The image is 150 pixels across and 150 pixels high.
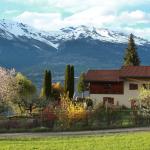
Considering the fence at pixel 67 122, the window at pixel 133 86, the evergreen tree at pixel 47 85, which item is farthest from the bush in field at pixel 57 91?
the fence at pixel 67 122

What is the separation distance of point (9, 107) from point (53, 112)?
20.6 m

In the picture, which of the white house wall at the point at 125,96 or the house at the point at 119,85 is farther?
the house at the point at 119,85

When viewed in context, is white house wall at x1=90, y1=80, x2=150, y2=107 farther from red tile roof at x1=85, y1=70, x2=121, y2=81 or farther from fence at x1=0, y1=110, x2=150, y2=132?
fence at x1=0, y1=110, x2=150, y2=132

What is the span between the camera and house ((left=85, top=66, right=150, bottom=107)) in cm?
8406

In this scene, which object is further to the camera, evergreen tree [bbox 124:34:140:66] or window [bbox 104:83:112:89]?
evergreen tree [bbox 124:34:140:66]

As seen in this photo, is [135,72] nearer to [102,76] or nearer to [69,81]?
[102,76]

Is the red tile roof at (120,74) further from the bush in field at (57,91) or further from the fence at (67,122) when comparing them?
the fence at (67,122)

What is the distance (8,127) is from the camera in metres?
45.0

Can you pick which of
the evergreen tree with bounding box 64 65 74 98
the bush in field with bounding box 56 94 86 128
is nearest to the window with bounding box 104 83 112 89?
the evergreen tree with bounding box 64 65 74 98

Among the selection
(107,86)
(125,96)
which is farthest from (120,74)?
(125,96)

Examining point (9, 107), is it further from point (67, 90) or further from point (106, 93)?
point (106, 93)

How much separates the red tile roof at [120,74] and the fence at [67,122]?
35.7 meters

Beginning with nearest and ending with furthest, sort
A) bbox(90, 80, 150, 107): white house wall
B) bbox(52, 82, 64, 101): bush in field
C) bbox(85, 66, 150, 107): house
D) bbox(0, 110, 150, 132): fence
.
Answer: bbox(0, 110, 150, 132): fence < bbox(52, 82, 64, 101): bush in field < bbox(90, 80, 150, 107): white house wall < bbox(85, 66, 150, 107): house

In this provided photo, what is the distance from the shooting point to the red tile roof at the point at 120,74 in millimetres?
84438
